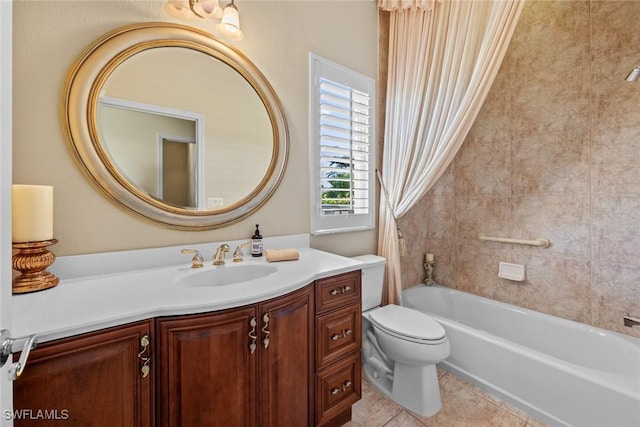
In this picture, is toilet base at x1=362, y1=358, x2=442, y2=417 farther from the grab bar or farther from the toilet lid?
the grab bar

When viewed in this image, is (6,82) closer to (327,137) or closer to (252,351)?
(252,351)

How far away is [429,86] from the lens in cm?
180

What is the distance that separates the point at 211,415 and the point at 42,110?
131 centimetres

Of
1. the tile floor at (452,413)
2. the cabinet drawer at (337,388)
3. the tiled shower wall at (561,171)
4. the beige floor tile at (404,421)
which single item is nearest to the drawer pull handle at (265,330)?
the cabinet drawer at (337,388)

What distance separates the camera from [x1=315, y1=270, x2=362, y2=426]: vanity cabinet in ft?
4.06

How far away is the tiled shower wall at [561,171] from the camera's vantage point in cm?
163

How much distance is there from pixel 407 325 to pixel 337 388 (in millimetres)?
552

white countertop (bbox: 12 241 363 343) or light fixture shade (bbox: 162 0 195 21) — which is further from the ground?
light fixture shade (bbox: 162 0 195 21)

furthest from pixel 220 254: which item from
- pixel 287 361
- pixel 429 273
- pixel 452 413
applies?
pixel 429 273

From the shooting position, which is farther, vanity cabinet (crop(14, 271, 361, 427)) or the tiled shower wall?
the tiled shower wall

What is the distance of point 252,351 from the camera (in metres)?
0.95

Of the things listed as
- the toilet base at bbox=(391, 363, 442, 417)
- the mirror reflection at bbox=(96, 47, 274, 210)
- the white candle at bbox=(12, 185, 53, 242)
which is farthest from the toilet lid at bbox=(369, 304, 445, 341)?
the white candle at bbox=(12, 185, 53, 242)

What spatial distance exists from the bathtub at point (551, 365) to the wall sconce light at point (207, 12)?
2.26 metres

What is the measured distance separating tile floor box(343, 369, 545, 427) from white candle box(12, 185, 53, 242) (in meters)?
1.69
